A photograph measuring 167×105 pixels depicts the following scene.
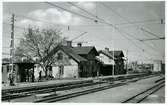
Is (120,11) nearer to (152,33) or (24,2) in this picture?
(152,33)

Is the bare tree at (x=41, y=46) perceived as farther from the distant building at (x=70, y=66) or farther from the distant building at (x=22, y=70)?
the distant building at (x=70, y=66)

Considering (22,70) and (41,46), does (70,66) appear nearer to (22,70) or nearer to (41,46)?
(41,46)

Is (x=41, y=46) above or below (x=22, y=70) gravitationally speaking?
above

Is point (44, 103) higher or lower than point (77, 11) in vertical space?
lower

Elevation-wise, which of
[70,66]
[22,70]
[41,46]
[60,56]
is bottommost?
[22,70]

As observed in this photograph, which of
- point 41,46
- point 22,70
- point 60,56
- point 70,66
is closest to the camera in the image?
point 22,70

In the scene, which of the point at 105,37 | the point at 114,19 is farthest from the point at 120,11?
the point at 105,37

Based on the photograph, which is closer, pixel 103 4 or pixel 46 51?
pixel 103 4

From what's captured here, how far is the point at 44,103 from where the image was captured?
25.7ft

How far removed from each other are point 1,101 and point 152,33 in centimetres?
528

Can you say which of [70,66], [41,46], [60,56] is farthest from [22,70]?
[70,66]

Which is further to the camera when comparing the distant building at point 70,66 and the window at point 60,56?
the distant building at point 70,66

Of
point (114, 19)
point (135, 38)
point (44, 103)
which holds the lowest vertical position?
point (44, 103)

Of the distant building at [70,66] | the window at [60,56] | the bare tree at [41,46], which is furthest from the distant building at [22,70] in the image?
the distant building at [70,66]
